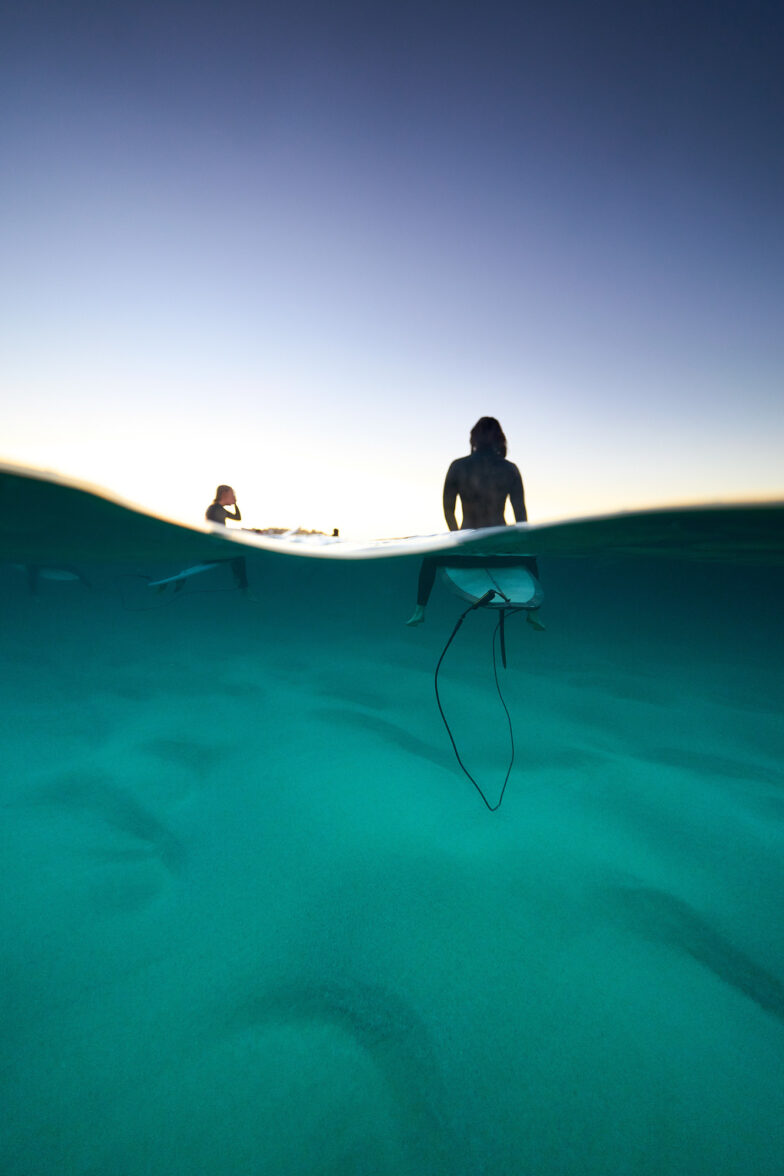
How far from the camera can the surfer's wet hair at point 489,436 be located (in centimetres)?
458

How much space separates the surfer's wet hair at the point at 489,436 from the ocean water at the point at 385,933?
5.36 feet

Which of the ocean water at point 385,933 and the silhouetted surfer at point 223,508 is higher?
the silhouetted surfer at point 223,508

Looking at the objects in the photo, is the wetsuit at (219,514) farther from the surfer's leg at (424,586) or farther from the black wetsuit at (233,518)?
the surfer's leg at (424,586)

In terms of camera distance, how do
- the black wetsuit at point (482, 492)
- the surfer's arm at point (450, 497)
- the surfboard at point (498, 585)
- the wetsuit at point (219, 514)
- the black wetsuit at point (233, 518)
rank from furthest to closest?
the wetsuit at point (219, 514)
the black wetsuit at point (233, 518)
the surfer's arm at point (450, 497)
the black wetsuit at point (482, 492)
the surfboard at point (498, 585)

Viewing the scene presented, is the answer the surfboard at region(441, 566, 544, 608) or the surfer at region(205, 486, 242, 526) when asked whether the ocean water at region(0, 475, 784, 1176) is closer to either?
the surfboard at region(441, 566, 544, 608)

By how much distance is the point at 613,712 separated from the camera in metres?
4.13

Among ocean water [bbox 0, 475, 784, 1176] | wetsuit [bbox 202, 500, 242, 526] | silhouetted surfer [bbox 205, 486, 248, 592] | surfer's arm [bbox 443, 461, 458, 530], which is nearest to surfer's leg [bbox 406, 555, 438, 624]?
surfer's arm [bbox 443, 461, 458, 530]

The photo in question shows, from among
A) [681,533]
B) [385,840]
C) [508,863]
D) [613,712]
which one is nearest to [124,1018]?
[385,840]

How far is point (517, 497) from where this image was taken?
4.51 m

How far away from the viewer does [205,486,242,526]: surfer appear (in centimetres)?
842

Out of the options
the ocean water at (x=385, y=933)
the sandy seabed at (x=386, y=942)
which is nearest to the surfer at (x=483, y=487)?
the ocean water at (x=385, y=933)

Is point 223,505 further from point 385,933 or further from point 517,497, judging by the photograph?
point 385,933

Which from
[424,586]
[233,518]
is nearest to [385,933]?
[424,586]

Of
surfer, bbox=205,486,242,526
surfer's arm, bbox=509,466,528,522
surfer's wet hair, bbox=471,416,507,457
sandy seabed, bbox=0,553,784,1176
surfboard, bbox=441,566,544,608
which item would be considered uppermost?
surfer, bbox=205,486,242,526
